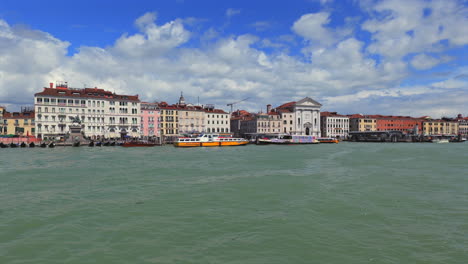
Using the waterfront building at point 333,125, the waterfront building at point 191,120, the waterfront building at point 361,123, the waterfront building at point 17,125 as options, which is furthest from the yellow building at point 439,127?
the waterfront building at point 17,125

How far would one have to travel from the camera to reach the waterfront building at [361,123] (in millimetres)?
92500

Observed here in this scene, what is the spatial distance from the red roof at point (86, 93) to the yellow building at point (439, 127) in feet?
298

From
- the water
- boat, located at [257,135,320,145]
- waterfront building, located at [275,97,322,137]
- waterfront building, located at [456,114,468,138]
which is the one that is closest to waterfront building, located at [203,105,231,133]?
boat, located at [257,135,320,145]

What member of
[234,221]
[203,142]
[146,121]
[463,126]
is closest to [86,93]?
[146,121]

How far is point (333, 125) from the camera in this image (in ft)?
298

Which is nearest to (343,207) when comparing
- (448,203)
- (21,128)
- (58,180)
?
(448,203)

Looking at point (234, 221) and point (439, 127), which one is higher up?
point (439, 127)

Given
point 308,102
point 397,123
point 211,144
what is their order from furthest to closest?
1. point 397,123
2. point 308,102
3. point 211,144

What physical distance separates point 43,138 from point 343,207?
55.7 meters

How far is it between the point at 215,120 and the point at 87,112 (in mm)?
26971

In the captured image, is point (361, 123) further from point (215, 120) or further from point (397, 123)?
point (215, 120)

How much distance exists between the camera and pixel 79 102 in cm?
5516

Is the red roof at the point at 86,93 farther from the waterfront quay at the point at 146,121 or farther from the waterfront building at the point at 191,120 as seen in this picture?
the waterfront building at the point at 191,120

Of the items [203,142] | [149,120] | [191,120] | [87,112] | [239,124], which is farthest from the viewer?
[239,124]
